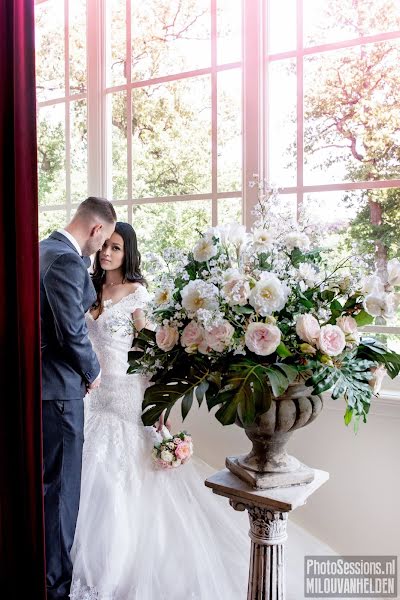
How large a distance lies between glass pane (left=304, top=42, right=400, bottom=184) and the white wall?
1016 millimetres

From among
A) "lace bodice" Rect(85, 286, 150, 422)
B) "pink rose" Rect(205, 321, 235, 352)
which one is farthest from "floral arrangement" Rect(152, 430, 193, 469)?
"pink rose" Rect(205, 321, 235, 352)

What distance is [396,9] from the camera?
95.5 inches

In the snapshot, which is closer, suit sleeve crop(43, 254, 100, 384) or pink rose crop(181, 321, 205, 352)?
pink rose crop(181, 321, 205, 352)

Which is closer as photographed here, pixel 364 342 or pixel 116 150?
pixel 364 342

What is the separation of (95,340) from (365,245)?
1.34 m

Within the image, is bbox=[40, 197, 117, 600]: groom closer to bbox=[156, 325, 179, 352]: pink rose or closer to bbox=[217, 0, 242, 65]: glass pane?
bbox=[156, 325, 179, 352]: pink rose

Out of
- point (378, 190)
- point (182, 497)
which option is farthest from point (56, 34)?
point (182, 497)

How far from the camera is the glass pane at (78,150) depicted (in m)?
3.39

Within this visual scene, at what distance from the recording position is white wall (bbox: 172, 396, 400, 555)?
235 cm

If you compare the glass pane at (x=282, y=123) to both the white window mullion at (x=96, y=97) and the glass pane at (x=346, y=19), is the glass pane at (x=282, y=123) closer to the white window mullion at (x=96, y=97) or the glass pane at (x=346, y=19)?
the glass pane at (x=346, y=19)

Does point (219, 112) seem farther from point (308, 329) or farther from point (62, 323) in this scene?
point (308, 329)

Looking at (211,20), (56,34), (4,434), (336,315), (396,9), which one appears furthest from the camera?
(56,34)

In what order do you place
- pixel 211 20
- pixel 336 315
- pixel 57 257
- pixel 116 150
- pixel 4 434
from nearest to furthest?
1. pixel 336 315
2. pixel 4 434
3. pixel 57 257
4. pixel 211 20
5. pixel 116 150

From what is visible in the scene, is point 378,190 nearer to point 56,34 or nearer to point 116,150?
point 116,150
